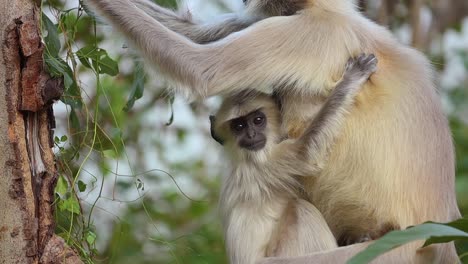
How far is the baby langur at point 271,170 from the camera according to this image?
12.8 feet

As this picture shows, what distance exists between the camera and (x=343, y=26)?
162 inches

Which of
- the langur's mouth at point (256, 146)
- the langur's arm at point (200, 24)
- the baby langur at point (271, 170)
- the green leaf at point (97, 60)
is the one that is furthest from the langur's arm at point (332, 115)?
the green leaf at point (97, 60)

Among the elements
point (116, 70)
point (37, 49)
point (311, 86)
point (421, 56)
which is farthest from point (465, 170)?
point (37, 49)

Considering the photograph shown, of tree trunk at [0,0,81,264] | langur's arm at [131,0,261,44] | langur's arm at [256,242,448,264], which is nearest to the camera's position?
tree trunk at [0,0,81,264]

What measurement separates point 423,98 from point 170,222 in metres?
3.42

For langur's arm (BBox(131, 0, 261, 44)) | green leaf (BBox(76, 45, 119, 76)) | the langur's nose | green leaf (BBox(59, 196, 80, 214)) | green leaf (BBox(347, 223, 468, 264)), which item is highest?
langur's arm (BBox(131, 0, 261, 44))

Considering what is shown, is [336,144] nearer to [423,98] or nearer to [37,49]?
[423,98]

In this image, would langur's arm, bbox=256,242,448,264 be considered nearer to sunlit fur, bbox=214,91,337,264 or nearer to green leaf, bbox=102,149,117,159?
sunlit fur, bbox=214,91,337,264

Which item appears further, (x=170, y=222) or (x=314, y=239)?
(x=170, y=222)

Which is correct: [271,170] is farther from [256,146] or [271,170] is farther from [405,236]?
[405,236]

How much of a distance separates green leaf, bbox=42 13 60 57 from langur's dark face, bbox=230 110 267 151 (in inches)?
39.4

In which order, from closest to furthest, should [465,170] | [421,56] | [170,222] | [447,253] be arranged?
[447,253] < [421,56] < [465,170] < [170,222]

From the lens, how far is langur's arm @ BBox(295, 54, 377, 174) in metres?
3.88

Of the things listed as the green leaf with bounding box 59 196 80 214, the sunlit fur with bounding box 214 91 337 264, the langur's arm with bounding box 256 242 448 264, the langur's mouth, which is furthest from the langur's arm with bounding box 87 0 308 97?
the green leaf with bounding box 59 196 80 214
